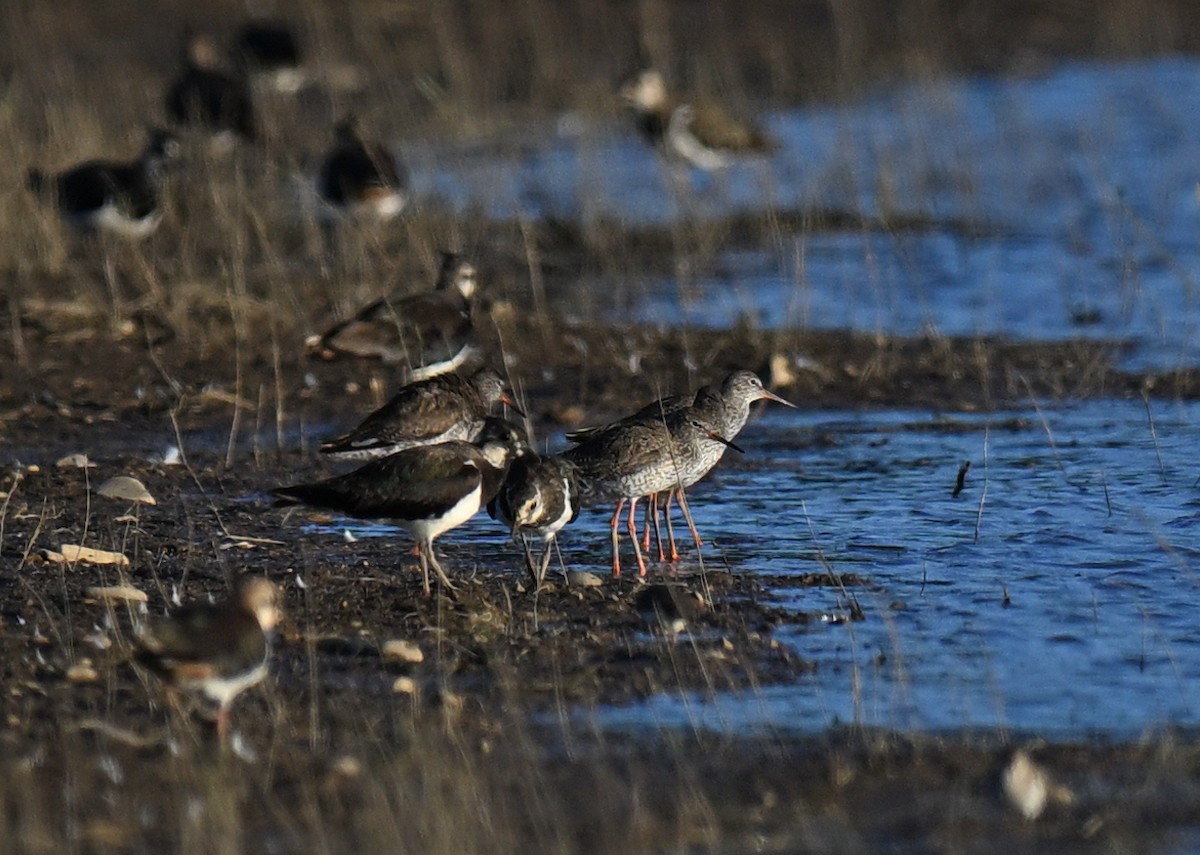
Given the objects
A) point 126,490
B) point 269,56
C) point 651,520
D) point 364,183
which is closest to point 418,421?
point 651,520

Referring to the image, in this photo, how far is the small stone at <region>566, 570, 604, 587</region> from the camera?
865 centimetres

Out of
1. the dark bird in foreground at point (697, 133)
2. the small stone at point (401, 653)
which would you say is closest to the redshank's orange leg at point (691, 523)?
the small stone at point (401, 653)

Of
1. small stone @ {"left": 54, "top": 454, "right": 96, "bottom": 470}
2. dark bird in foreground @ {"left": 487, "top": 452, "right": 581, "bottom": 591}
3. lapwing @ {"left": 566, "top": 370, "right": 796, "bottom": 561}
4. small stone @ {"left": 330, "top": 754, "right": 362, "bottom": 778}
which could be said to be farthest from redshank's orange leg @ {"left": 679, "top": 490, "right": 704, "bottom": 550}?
small stone @ {"left": 330, "top": 754, "right": 362, "bottom": 778}

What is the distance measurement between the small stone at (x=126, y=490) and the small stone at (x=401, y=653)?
2.66 meters

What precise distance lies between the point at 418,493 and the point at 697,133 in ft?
35.7

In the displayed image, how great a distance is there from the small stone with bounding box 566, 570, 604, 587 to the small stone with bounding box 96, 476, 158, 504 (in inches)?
91.4

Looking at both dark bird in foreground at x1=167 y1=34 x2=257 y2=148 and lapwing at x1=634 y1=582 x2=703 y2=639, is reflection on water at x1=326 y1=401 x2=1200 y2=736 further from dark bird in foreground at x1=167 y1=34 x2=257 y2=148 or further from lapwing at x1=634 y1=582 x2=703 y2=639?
dark bird in foreground at x1=167 y1=34 x2=257 y2=148

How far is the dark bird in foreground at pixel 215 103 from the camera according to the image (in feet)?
60.5

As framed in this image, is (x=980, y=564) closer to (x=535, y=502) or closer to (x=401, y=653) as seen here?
(x=535, y=502)

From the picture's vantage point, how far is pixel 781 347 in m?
13.1

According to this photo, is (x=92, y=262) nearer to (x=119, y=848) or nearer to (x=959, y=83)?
(x=119, y=848)

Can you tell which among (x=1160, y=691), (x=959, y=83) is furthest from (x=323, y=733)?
Answer: (x=959, y=83)

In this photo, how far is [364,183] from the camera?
15555 mm

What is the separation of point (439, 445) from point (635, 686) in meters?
1.98
